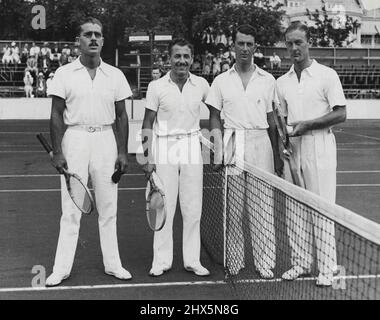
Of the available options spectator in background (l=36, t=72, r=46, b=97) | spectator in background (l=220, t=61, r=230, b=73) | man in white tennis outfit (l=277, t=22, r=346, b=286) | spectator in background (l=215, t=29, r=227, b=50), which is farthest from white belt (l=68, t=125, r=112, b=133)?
spectator in background (l=215, t=29, r=227, b=50)

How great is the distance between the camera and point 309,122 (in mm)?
5777

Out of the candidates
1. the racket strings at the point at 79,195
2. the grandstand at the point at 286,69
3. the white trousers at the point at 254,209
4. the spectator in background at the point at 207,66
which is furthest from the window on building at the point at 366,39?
the racket strings at the point at 79,195

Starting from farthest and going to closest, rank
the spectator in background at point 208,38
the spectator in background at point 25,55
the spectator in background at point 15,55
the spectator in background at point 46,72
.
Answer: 1. the spectator in background at point 208,38
2. the spectator in background at point 25,55
3. the spectator in background at point 15,55
4. the spectator in background at point 46,72

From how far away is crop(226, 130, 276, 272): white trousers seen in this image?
6062 millimetres

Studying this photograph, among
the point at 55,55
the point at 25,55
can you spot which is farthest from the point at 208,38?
the point at 25,55

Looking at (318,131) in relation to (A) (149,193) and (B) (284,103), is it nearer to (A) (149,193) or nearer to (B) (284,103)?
(B) (284,103)

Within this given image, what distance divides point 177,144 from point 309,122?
126 centimetres

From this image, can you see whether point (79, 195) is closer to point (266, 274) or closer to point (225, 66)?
point (266, 274)

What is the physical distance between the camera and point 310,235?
5531 millimetres

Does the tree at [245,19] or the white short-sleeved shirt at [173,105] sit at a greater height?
the tree at [245,19]

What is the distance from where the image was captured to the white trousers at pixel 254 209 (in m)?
6.06

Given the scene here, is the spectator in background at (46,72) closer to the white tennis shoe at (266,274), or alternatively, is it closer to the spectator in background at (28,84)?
the spectator in background at (28,84)

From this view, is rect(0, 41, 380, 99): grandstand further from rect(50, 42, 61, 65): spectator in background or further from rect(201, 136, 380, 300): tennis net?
rect(201, 136, 380, 300): tennis net

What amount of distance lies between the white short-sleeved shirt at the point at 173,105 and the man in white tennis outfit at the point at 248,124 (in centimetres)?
17
